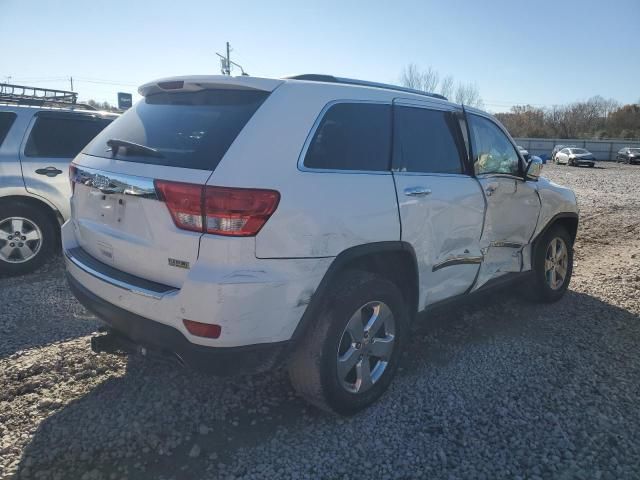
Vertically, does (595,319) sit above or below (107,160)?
below

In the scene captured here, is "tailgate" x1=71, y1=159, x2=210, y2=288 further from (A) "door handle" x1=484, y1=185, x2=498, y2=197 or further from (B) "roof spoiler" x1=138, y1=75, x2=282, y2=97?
(A) "door handle" x1=484, y1=185, x2=498, y2=197

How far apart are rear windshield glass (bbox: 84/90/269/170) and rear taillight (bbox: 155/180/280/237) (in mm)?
141

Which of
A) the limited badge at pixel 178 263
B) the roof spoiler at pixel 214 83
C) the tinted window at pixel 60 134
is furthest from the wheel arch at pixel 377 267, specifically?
the tinted window at pixel 60 134

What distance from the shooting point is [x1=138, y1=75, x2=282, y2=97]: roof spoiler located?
8.19 ft

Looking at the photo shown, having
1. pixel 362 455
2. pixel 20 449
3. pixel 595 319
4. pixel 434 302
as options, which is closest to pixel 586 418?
pixel 434 302

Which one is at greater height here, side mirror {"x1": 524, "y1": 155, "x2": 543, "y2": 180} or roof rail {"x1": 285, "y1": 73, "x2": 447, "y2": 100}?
roof rail {"x1": 285, "y1": 73, "x2": 447, "y2": 100}

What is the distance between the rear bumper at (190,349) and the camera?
224cm

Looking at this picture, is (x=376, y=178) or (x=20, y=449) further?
(x=376, y=178)

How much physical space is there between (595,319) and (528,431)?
2209 millimetres

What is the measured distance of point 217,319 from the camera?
2.16 meters

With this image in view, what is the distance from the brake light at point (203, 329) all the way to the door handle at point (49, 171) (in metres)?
3.95

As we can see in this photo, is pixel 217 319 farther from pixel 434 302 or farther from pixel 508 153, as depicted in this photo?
pixel 508 153

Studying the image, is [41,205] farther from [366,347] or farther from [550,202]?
[550,202]

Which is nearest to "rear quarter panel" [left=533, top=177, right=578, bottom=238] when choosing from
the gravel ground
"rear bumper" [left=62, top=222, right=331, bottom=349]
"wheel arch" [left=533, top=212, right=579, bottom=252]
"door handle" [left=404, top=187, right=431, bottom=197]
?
"wheel arch" [left=533, top=212, right=579, bottom=252]
